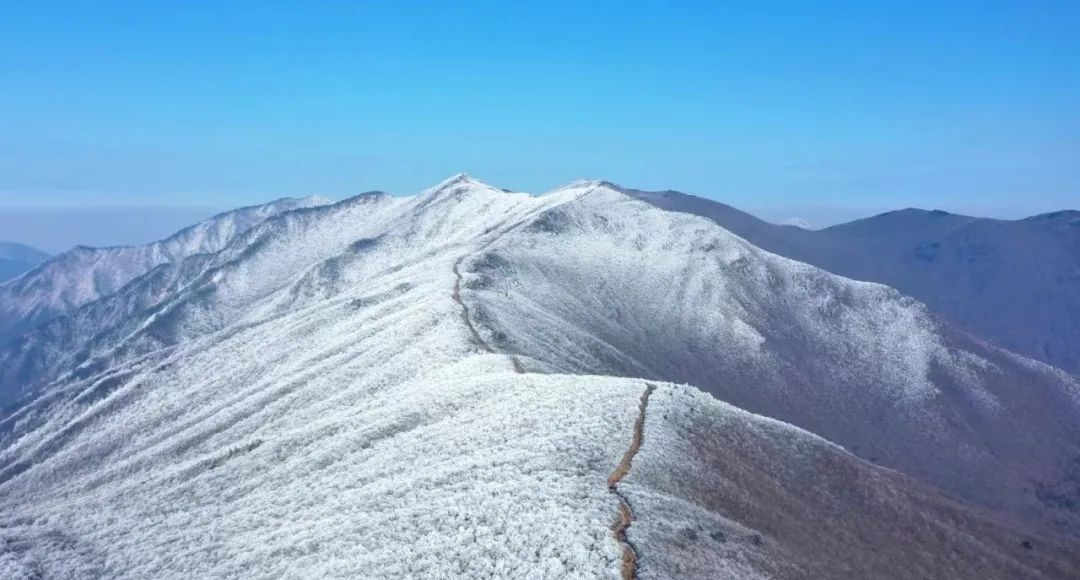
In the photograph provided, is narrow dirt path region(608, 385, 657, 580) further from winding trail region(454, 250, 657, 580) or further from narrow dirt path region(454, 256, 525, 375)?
narrow dirt path region(454, 256, 525, 375)

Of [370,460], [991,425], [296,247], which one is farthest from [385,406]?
[296,247]

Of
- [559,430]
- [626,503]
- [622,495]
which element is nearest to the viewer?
[626,503]

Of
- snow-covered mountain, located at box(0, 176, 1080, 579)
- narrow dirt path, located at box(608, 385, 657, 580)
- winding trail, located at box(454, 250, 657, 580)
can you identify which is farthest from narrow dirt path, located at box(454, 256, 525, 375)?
narrow dirt path, located at box(608, 385, 657, 580)

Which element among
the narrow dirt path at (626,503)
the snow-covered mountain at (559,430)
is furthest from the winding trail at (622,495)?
the snow-covered mountain at (559,430)

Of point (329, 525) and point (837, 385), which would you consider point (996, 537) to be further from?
point (837, 385)

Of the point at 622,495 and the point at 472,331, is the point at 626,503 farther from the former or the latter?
the point at 472,331

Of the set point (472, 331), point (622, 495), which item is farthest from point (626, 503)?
point (472, 331)
